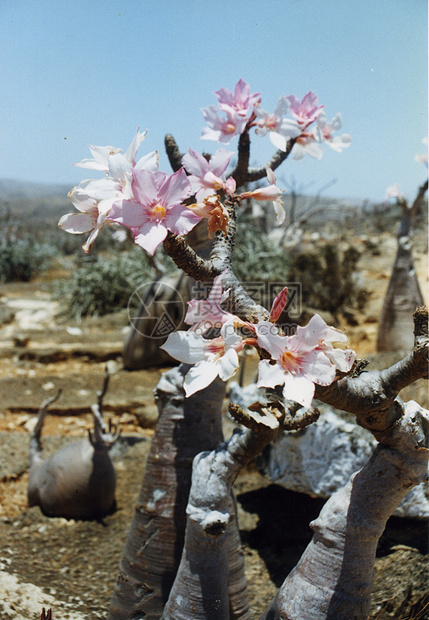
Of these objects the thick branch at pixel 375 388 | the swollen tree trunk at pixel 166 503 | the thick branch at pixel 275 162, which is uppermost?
the thick branch at pixel 275 162

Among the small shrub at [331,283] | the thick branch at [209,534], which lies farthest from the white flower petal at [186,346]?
the small shrub at [331,283]

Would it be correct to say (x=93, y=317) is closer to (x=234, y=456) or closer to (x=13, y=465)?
(x=13, y=465)

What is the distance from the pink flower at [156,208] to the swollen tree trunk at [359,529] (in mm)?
624

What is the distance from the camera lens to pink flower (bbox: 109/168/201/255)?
2.41 ft

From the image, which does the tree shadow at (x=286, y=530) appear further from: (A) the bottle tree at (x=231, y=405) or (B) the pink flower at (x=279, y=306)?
(B) the pink flower at (x=279, y=306)

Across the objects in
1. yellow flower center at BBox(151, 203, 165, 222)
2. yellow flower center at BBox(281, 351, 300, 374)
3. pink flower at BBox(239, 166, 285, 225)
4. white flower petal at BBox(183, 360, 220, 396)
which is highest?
pink flower at BBox(239, 166, 285, 225)

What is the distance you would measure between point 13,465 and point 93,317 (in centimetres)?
398

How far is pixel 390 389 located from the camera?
950 mm

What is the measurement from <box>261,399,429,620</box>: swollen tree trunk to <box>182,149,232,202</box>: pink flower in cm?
58

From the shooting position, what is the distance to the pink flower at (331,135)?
46.8 inches

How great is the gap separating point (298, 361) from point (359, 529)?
55cm

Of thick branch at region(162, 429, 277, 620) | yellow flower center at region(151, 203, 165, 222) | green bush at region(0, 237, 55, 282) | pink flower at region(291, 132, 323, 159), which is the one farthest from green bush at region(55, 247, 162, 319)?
yellow flower center at region(151, 203, 165, 222)

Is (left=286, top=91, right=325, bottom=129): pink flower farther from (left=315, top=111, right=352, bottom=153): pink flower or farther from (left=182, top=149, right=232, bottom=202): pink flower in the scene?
(left=182, top=149, right=232, bottom=202): pink flower

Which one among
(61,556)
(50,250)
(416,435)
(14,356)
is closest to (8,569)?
(61,556)
